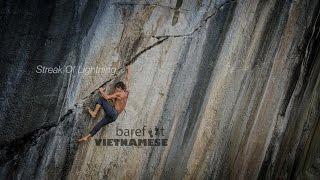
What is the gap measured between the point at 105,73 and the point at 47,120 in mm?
568

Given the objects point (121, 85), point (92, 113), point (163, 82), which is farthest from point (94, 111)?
point (163, 82)

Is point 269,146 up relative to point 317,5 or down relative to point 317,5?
down

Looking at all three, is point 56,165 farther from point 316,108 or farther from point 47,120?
point 316,108

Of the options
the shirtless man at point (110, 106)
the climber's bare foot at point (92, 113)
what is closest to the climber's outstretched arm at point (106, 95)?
the shirtless man at point (110, 106)

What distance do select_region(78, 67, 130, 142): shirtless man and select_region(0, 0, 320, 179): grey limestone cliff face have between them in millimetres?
53

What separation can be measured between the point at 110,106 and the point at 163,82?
1.57 feet

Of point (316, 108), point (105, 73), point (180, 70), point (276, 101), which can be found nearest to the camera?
point (105, 73)

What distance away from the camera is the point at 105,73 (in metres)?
3.03

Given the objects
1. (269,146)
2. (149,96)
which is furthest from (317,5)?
(149,96)

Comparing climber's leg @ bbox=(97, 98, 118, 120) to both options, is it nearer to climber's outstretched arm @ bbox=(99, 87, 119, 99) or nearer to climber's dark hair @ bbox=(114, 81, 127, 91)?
climber's outstretched arm @ bbox=(99, 87, 119, 99)

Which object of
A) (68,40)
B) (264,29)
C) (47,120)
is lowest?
(47,120)

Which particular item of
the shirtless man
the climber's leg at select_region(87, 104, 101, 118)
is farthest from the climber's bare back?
the climber's leg at select_region(87, 104, 101, 118)

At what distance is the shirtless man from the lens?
122 inches

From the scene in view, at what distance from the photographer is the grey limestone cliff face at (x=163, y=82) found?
2.80 meters
